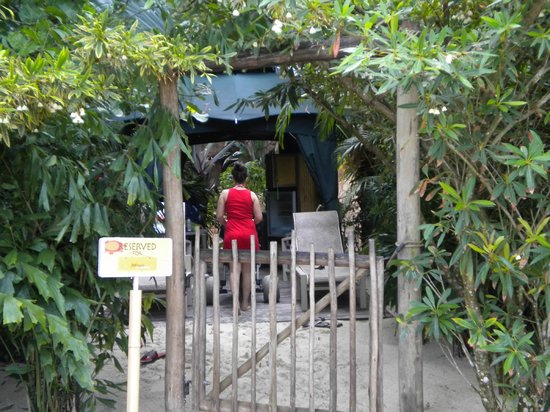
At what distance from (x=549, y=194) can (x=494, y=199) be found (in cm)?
29

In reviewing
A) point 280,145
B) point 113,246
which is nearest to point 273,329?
point 113,246

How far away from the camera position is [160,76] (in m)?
3.46

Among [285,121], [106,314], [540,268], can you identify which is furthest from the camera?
[285,121]

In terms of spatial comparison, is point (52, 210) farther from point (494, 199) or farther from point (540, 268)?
point (540, 268)

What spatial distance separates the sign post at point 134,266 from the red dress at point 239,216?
3.14 meters

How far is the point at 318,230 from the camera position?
23.7ft

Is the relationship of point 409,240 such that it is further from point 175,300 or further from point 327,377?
point 327,377

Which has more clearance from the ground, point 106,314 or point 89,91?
point 89,91

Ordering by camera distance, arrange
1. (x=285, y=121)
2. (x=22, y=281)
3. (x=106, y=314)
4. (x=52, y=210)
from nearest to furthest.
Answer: (x=22, y=281), (x=52, y=210), (x=106, y=314), (x=285, y=121)

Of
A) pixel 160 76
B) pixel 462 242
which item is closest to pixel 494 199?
pixel 462 242

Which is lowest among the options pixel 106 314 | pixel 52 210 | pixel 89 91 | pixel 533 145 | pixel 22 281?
pixel 106 314

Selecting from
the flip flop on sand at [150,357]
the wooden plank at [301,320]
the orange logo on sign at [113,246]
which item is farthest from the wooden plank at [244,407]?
the flip flop on sand at [150,357]

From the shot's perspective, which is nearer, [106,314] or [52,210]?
[52,210]

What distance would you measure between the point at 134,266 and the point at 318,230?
173 inches
